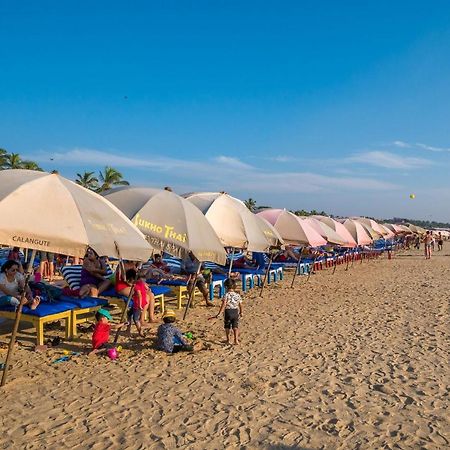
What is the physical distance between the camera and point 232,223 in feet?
31.9

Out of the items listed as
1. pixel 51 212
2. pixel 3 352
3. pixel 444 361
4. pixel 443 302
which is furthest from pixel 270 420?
pixel 443 302

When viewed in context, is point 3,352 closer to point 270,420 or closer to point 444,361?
point 270,420

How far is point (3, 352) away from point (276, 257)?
13.3 meters

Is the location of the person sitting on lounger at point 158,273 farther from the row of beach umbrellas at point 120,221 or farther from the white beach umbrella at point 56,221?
the white beach umbrella at point 56,221

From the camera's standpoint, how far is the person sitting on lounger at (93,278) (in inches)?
314

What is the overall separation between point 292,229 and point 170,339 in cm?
735

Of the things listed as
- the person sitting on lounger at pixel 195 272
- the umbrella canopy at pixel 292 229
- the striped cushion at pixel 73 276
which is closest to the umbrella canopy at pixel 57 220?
the striped cushion at pixel 73 276

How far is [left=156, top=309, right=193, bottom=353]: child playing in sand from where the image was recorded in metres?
6.89

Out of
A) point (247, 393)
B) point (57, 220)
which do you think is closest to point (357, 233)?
point (247, 393)

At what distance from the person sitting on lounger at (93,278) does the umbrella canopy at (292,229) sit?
643 cm

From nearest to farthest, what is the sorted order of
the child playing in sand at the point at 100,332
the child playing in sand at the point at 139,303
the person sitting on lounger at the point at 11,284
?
the child playing in sand at the point at 100,332, the person sitting on lounger at the point at 11,284, the child playing in sand at the point at 139,303

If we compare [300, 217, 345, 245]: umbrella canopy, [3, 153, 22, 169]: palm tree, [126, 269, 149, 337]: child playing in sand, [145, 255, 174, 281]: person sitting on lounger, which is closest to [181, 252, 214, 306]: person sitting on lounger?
[145, 255, 174, 281]: person sitting on lounger

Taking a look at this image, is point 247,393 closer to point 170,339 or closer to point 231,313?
point 170,339

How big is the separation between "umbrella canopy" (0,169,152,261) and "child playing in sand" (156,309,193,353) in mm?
1714
